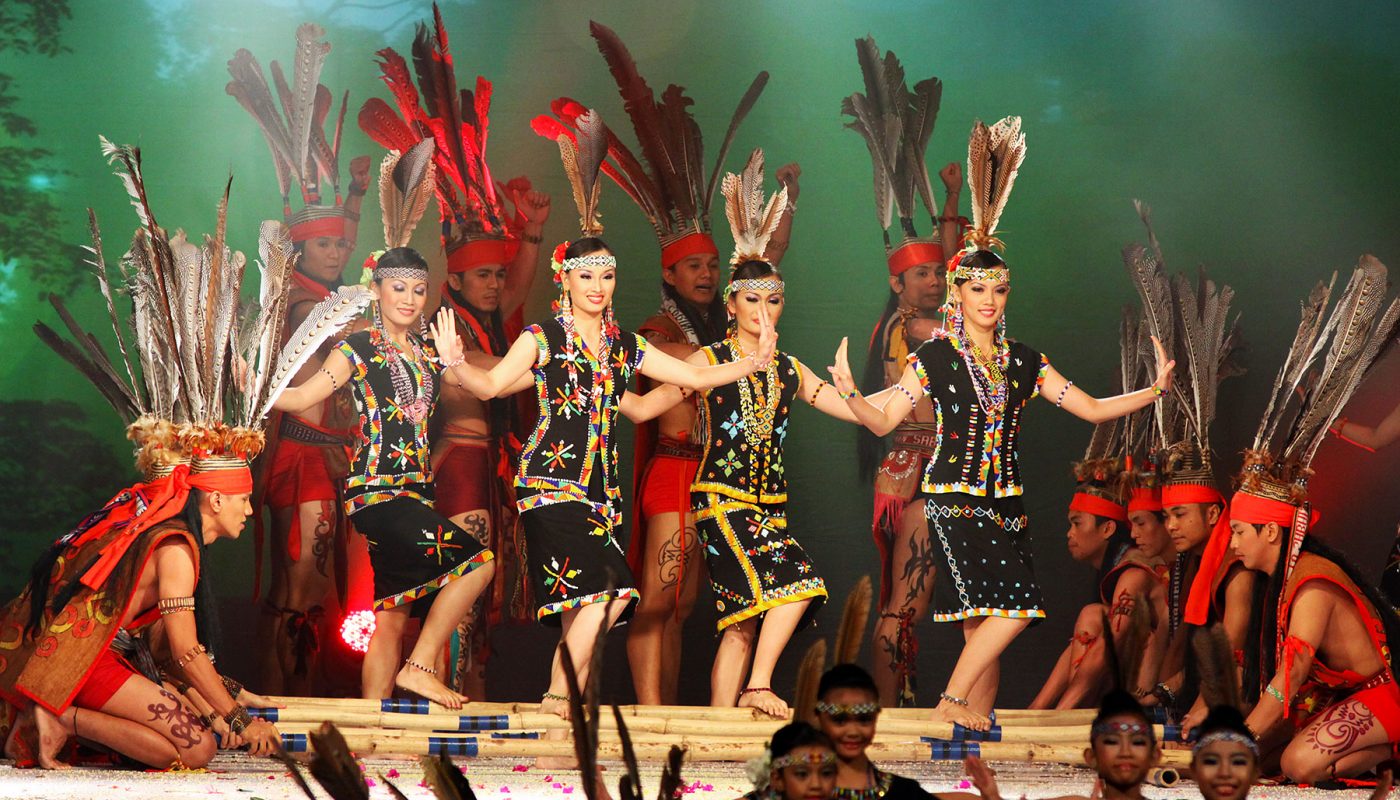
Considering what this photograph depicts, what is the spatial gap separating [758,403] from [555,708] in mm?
1233

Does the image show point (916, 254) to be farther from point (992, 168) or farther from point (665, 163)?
point (665, 163)

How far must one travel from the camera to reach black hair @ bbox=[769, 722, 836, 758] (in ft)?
10.4

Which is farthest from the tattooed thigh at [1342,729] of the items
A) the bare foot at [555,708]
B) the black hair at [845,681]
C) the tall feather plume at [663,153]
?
the tall feather plume at [663,153]

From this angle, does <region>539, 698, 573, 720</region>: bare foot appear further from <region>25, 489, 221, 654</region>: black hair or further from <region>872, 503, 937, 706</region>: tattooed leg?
<region>872, 503, 937, 706</region>: tattooed leg

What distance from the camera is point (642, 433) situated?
6.05 m

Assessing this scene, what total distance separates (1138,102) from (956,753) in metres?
3.11

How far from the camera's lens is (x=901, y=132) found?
20.7 ft

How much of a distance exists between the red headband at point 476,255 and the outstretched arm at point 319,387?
81 centimetres

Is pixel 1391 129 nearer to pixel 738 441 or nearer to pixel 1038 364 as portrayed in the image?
pixel 1038 364

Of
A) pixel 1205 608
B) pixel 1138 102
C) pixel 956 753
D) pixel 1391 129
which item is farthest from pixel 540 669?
pixel 1391 129

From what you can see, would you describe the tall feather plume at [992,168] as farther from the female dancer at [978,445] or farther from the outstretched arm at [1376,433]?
the outstretched arm at [1376,433]

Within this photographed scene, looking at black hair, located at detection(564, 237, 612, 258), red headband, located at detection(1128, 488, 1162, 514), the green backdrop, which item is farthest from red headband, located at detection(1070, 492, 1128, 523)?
black hair, located at detection(564, 237, 612, 258)

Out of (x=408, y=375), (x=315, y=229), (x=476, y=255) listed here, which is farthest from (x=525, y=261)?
(x=408, y=375)

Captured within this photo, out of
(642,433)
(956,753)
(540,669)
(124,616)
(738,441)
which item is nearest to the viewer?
(124,616)
